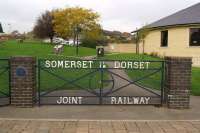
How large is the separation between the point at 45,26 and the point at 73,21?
10.0 metres

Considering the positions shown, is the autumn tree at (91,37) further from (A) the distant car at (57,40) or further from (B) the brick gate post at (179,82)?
(B) the brick gate post at (179,82)

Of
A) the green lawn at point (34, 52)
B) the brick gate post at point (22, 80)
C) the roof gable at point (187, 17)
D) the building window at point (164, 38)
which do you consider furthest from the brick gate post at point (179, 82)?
the building window at point (164, 38)

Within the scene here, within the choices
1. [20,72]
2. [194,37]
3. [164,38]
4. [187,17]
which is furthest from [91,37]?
[20,72]

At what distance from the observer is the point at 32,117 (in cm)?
909

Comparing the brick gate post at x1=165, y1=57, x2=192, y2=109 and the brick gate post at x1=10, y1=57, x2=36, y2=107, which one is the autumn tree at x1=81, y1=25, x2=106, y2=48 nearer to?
the brick gate post at x1=165, y1=57, x2=192, y2=109

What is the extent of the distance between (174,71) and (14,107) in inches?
163

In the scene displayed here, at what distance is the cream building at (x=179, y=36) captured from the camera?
104ft

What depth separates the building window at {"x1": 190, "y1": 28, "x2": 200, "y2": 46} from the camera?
3160 centimetres

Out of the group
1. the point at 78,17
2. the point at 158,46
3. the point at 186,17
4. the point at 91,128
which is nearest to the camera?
the point at 91,128

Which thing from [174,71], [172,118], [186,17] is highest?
[186,17]

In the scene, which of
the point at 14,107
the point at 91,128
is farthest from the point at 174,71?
the point at 14,107

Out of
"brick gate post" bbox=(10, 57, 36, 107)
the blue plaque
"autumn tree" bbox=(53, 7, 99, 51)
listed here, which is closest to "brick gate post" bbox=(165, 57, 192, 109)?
"brick gate post" bbox=(10, 57, 36, 107)

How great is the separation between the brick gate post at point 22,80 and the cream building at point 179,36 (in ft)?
74.1

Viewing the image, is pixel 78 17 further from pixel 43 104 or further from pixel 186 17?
pixel 43 104
